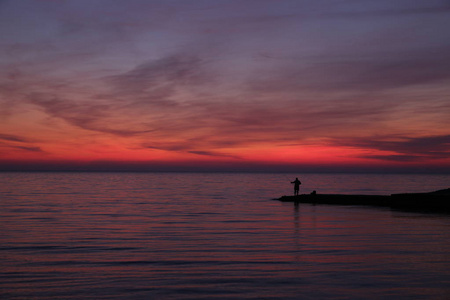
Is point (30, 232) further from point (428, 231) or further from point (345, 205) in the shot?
point (345, 205)

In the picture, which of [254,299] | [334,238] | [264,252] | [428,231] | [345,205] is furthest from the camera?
[345,205]

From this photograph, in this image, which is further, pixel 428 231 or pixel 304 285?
pixel 428 231

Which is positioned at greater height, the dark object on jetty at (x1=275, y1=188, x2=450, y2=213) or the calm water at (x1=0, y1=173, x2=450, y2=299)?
the dark object on jetty at (x1=275, y1=188, x2=450, y2=213)

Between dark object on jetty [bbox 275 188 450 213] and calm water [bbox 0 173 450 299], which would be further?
dark object on jetty [bbox 275 188 450 213]

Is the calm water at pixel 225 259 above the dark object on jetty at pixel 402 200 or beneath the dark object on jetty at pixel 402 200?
beneath

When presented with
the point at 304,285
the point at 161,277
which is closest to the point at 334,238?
the point at 304,285

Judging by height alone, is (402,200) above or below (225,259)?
above

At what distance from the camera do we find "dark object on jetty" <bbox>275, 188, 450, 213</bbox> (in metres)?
37.8

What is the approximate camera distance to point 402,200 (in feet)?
136

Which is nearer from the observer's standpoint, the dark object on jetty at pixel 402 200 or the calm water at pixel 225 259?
the calm water at pixel 225 259

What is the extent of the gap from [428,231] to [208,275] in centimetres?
1575

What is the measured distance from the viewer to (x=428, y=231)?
78.1ft

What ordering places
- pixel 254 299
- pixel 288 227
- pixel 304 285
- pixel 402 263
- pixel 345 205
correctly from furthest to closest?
pixel 345 205 < pixel 288 227 < pixel 402 263 < pixel 304 285 < pixel 254 299

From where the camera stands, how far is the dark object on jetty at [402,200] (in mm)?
37750
